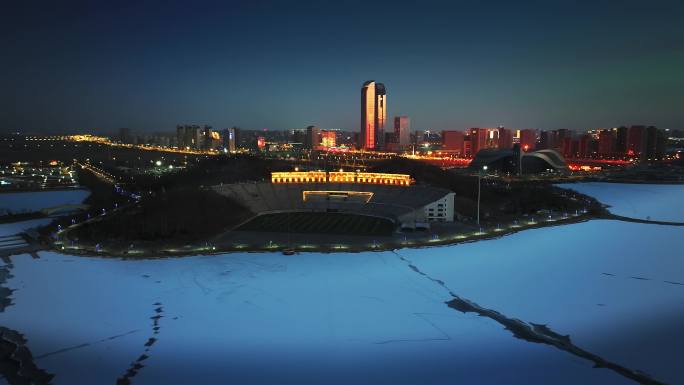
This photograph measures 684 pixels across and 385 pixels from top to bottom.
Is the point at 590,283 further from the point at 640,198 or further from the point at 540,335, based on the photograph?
the point at 640,198

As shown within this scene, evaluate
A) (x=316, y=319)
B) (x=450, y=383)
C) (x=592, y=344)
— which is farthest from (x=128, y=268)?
(x=592, y=344)

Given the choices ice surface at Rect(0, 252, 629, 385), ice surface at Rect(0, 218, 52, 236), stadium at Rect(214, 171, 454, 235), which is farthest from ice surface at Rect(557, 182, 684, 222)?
ice surface at Rect(0, 218, 52, 236)

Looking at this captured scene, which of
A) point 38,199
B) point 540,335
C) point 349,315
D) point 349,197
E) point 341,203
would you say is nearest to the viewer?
point 540,335

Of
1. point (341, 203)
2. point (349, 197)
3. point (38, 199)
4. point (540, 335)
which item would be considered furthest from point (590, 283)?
point (38, 199)

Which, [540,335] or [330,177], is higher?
[330,177]

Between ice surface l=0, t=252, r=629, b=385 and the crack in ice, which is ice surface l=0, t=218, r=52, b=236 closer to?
ice surface l=0, t=252, r=629, b=385

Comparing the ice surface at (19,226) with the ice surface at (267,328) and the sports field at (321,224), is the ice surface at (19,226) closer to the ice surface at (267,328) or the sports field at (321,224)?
the ice surface at (267,328)

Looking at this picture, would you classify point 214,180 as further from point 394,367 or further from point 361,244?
point 394,367
